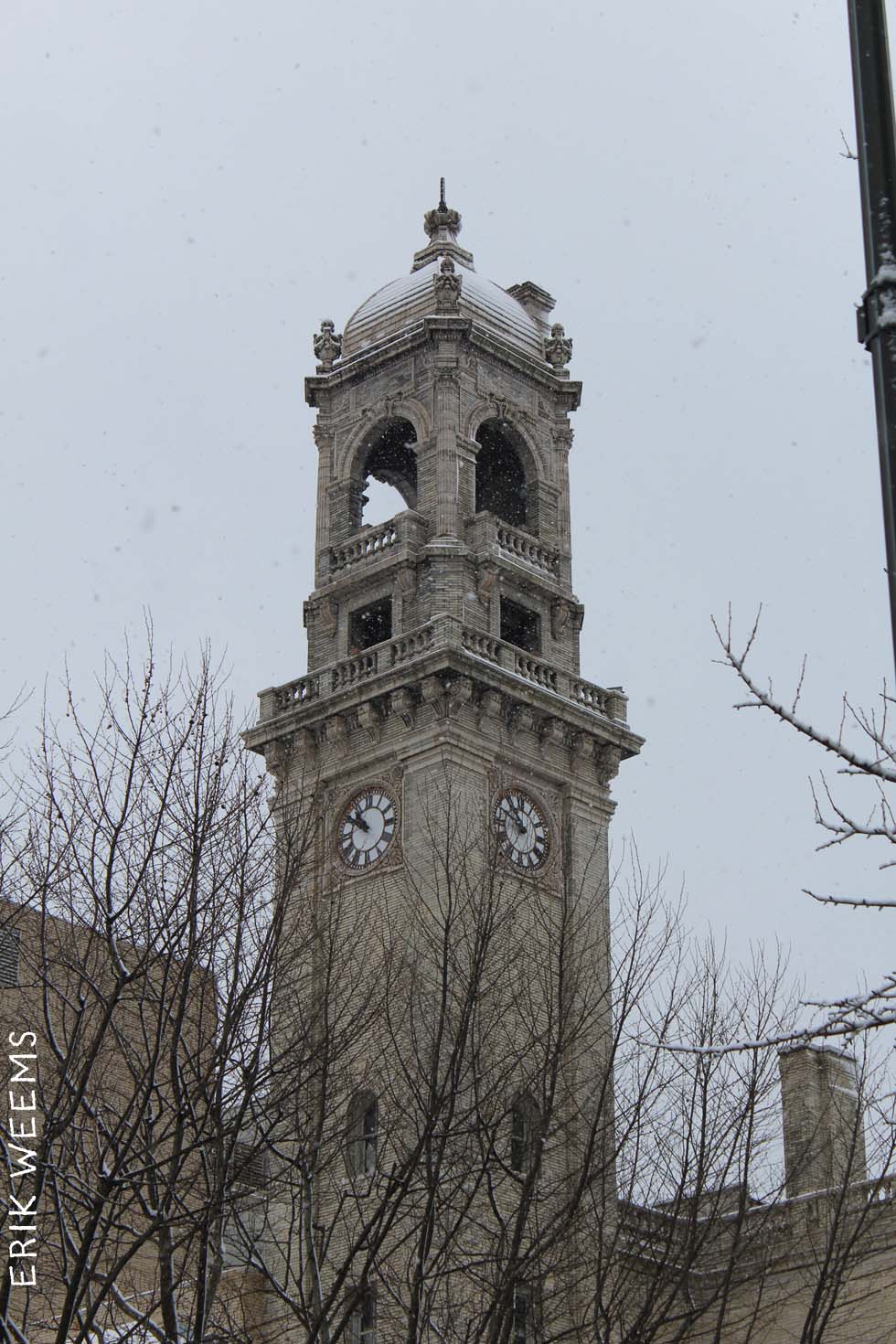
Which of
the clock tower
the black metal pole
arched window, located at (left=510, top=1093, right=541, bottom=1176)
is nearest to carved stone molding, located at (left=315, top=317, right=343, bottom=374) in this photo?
the clock tower

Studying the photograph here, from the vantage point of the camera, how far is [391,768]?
50.6 meters

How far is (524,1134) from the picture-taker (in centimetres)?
2309

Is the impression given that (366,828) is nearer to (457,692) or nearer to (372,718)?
(372,718)

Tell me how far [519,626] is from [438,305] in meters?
9.06

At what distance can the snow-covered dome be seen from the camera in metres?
57.6

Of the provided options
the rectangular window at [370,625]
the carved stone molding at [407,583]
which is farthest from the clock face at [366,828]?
the carved stone molding at [407,583]

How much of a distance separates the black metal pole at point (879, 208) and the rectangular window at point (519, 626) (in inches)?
1757

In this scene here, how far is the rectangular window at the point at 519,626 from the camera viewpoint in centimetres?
5475

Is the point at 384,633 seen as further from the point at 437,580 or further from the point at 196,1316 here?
the point at 196,1316

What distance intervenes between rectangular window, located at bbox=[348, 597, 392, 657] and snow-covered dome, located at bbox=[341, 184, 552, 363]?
8.00m

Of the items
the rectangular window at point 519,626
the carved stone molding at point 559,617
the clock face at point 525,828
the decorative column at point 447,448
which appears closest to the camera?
the clock face at point 525,828

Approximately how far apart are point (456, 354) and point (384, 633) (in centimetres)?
779

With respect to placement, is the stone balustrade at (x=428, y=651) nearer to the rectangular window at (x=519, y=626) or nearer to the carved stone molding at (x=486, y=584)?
the carved stone molding at (x=486, y=584)

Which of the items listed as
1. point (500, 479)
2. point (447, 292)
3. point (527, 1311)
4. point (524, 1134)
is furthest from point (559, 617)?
point (527, 1311)
